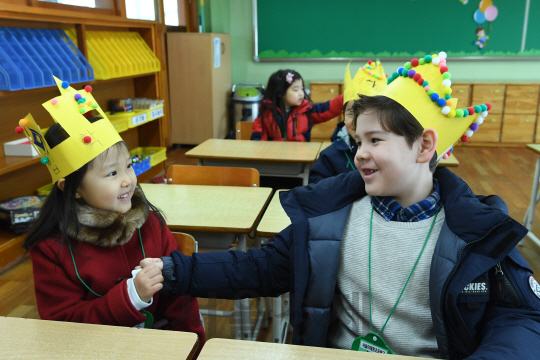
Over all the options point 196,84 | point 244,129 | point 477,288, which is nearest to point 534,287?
point 477,288

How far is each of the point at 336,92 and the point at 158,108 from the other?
8.99ft

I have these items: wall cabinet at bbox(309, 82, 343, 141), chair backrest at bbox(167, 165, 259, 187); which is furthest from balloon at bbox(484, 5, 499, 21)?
chair backrest at bbox(167, 165, 259, 187)

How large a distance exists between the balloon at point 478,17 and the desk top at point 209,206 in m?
5.23

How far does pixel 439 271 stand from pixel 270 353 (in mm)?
399

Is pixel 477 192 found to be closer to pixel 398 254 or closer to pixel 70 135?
pixel 398 254

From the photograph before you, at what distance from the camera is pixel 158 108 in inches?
180

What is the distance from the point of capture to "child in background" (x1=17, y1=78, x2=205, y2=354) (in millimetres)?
1089

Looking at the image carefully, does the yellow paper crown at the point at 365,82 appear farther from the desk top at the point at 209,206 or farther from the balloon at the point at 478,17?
the balloon at the point at 478,17

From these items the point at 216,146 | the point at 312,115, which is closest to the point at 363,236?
the point at 216,146

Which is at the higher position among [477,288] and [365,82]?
[365,82]

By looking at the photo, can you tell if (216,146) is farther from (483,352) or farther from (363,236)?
(483,352)

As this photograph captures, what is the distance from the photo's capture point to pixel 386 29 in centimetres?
624

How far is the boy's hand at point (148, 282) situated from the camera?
1055 millimetres

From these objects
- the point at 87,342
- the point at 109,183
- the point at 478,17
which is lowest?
the point at 87,342
